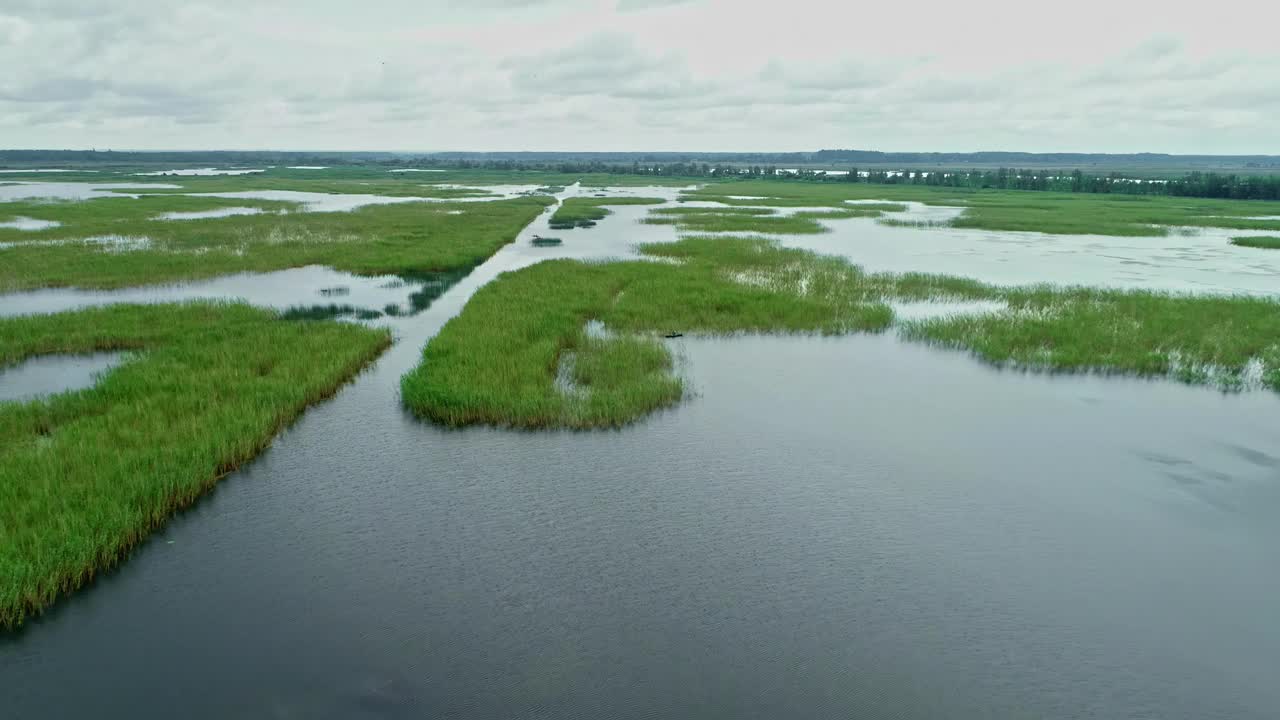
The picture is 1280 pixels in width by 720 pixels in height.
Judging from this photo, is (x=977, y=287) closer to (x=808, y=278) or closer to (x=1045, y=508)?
(x=808, y=278)

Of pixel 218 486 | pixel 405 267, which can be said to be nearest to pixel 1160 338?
pixel 218 486

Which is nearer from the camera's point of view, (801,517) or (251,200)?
(801,517)

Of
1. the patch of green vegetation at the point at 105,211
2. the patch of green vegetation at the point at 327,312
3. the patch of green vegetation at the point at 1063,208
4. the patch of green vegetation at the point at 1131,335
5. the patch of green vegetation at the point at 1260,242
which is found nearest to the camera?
the patch of green vegetation at the point at 1131,335

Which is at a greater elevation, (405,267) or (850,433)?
(405,267)

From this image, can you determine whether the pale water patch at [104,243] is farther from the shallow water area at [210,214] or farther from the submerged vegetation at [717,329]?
the submerged vegetation at [717,329]

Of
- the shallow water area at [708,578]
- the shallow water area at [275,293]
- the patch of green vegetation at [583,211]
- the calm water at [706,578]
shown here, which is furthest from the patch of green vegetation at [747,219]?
the shallow water area at [708,578]

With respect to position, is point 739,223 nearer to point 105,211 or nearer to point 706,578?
point 706,578

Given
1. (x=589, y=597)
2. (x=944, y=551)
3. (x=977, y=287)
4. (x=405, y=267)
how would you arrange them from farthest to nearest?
(x=405, y=267)
(x=977, y=287)
(x=944, y=551)
(x=589, y=597)
